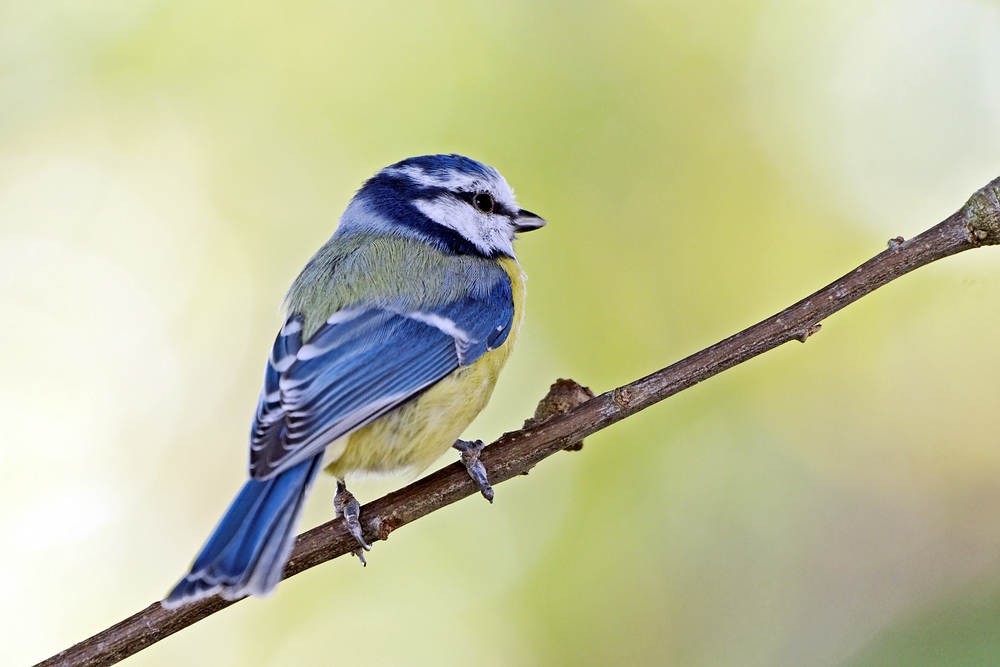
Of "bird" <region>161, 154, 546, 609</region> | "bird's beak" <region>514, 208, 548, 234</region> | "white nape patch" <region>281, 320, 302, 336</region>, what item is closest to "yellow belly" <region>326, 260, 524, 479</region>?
"bird" <region>161, 154, 546, 609</region>

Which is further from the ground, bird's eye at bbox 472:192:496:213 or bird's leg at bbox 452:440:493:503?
bird's eye at bbox 472:192:496:213

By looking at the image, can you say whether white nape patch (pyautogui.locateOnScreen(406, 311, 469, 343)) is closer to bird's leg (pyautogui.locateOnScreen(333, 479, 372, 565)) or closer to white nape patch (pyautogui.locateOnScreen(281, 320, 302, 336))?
white nape patch (pyautogui.locateOnScreen(281, 320, 302, 336))

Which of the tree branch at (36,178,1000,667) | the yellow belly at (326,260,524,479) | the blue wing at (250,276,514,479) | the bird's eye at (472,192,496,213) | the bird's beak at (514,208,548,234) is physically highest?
the bird's eye at (472,192,496,213)

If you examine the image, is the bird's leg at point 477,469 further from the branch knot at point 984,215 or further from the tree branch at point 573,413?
the branch knot at point 984,215

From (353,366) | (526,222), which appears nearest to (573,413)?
(353,366)

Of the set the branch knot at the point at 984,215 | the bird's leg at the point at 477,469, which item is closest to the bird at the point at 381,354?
the bird's leg at the point at 477,469

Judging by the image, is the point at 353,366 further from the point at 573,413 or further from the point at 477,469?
the point at 573,413

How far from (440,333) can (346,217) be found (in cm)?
70

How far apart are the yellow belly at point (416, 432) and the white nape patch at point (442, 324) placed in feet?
0.25

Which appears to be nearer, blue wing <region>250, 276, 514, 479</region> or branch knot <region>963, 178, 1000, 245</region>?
branch knot <region>963, 178, 1000, 245</region>

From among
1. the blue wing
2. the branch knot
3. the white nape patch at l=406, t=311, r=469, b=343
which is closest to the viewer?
the branch knot

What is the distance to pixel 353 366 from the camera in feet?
6.16

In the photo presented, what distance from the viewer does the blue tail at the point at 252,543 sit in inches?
57.6

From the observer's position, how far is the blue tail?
146 centimetres
